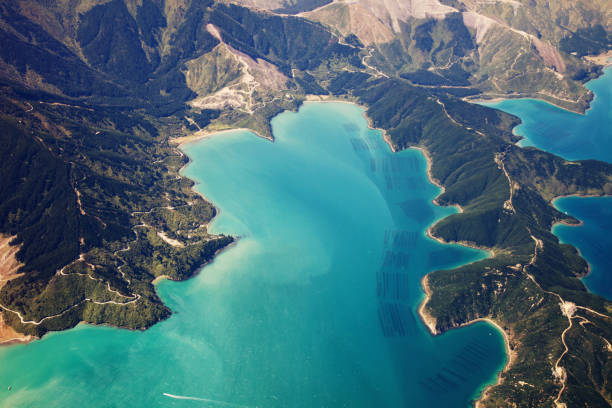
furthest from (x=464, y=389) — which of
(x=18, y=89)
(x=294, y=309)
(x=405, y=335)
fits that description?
(x=18, y=89)

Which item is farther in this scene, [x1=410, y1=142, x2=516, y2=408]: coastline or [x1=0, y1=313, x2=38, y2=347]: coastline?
[x1=0, y1=313, x2=38, y2=347]: coastline

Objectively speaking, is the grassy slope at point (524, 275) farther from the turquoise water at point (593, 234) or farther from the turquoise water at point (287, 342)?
the turquoise water at point (287, 342)

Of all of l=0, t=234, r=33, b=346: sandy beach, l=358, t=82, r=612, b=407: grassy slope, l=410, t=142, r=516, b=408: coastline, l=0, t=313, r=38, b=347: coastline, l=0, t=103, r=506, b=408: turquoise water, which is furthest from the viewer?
l=0, t=234, r=33, b=346: sandy beach

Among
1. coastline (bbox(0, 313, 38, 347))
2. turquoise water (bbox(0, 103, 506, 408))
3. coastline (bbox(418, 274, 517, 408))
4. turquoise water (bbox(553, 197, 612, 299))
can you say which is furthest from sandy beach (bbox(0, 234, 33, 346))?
turquoise water (bbox(553, 197, 612, 299))

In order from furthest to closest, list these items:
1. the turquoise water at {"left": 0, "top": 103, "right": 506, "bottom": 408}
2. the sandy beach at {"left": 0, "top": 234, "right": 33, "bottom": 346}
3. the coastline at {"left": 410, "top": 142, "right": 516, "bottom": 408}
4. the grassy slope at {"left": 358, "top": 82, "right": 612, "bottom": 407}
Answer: the sandy beach at {"left": 0, "top": 234, "right": 33, "bottom": 346} → the coastline at {"left": 410, "top": 142, "right": 516, "bottom": 408} → the grassy slope at {"left": 358, "top": 82, "right": 612, "bottom": 407} → the turquoise water at {"left": 0, "top": 103, "right": 506, "bottom": 408}

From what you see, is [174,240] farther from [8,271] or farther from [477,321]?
[477,321]

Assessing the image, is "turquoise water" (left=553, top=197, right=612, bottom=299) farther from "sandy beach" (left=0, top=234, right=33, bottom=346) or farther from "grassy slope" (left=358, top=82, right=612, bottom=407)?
"sandy beach" (left=0, top=234, right=33, bottom=346)

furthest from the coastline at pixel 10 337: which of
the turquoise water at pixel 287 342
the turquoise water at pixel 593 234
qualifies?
the turquoise water at pixel 593 234

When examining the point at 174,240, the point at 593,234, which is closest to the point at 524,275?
the point at 593,234
